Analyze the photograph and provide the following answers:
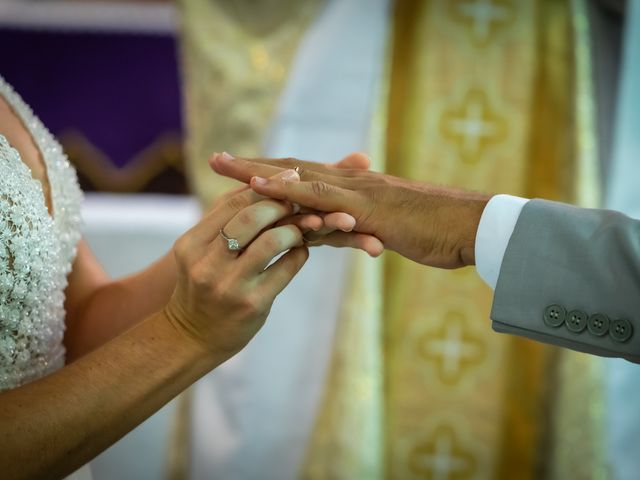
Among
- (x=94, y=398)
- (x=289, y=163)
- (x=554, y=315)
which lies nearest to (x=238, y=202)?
(x=289, y=163)

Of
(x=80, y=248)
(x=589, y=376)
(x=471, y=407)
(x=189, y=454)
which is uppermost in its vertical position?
(x=80, y=248)

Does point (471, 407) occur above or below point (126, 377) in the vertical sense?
below

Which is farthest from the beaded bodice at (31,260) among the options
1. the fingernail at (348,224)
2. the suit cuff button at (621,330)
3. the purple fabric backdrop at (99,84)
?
the purple fabric backdrop at (99,84)

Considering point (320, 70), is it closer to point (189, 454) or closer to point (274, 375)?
point (274, 375)

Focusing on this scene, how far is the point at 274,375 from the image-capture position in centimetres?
270

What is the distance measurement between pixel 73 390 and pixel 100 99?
2.71 meters

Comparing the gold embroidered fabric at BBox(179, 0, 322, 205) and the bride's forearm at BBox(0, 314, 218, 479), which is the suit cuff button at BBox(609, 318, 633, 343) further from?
the gold embroidered fabric at BBox(179, 0, 322, 205)

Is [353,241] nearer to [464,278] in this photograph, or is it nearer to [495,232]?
[495,232]

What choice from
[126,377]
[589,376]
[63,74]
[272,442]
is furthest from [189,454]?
[63,74]

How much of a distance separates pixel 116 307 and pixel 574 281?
831 mm

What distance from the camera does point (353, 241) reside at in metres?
1.62

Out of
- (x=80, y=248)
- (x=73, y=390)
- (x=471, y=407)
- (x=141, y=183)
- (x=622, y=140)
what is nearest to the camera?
(x=73, y=390)

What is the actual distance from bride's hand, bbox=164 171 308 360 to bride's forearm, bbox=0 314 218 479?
0.11 ft

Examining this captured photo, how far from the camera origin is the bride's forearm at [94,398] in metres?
1.22
